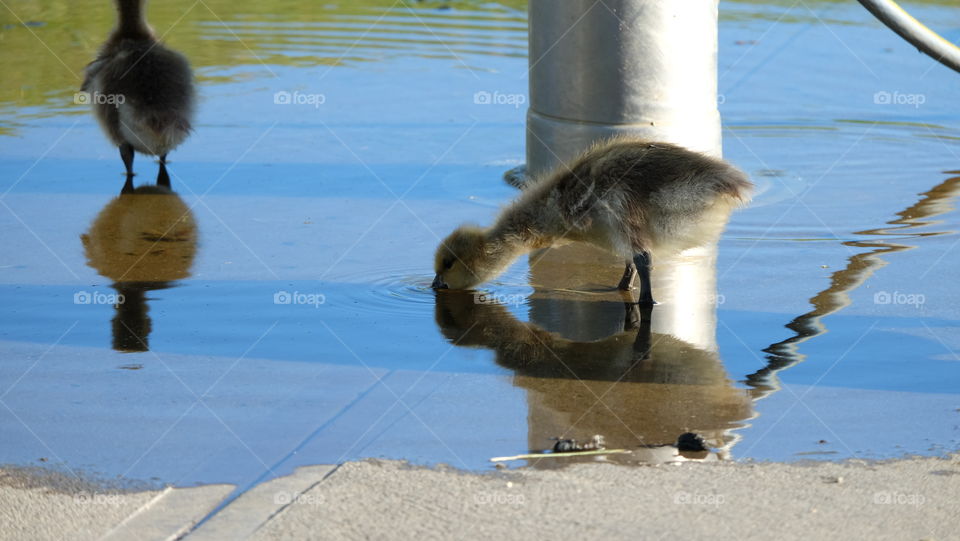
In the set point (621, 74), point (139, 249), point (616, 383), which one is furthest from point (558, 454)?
point (621, 74)

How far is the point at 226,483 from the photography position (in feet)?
13.1

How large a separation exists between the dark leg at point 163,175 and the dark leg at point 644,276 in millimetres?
3787

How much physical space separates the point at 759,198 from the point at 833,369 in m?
2.90

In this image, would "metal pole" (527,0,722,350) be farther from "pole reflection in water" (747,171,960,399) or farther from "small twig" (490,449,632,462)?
"small twig" (490,449,632,462)

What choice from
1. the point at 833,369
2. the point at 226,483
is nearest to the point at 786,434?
the point at 833,369

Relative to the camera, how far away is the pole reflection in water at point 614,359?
4449 millimetres

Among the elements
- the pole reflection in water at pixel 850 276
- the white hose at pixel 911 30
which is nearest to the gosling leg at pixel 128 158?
the pole reflection in water at pixel 850 276

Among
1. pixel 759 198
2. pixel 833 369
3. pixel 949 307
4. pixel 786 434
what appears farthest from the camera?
pixel 759 198

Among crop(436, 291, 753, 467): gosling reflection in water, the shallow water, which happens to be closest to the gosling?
the shallow water

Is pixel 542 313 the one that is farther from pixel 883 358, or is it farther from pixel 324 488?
pixel 324 488

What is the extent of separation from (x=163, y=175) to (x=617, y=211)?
3.91 m

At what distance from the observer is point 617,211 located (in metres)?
Result: 5.79

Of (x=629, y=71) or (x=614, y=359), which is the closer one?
(x=614, y=359)

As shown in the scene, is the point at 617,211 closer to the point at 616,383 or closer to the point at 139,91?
the point at 616,383
